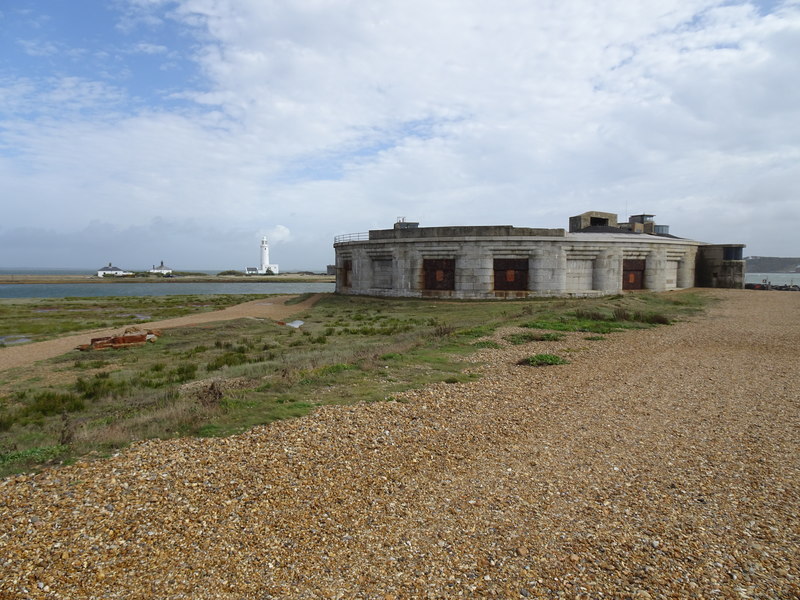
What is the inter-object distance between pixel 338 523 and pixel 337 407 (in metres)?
3.76

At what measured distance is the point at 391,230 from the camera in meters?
36.8

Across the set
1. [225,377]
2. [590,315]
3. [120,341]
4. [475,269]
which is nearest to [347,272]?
[475,269]

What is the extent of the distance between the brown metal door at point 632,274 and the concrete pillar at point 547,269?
656 centimetres

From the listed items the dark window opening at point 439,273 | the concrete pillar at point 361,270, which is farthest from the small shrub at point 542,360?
the concrete pillar at point 361,270

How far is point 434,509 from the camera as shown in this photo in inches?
220

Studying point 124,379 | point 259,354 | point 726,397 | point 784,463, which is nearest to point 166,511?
point 784,463

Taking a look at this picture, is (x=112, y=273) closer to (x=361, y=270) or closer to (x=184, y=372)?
(x=361, y=270)

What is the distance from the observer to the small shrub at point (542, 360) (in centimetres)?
1294

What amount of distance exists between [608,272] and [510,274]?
308 inches

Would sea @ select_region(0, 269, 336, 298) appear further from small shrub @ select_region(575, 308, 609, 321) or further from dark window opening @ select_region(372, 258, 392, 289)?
small shrub @ select_region(575, 308, 609, 321)

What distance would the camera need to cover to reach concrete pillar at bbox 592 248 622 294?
114 feet

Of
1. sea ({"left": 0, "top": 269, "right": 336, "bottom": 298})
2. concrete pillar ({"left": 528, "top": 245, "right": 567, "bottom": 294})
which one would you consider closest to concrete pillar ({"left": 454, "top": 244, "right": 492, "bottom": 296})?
concrete pillar ({"left": 528, "top": 245, "right": 567, "bottom": 294})

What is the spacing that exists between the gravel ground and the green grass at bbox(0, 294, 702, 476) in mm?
968

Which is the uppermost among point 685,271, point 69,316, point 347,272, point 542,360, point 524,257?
point 524,257
